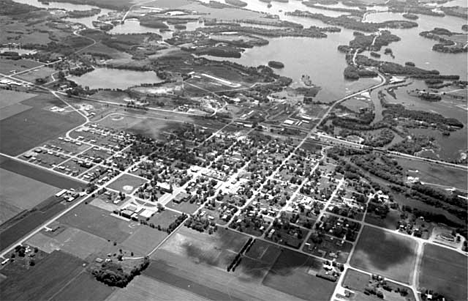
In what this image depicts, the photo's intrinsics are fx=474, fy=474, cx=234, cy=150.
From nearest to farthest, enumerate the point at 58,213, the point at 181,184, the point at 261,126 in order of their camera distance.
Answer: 1. the point at 58,213
2. the point at 181,184
3. the point at 261,126

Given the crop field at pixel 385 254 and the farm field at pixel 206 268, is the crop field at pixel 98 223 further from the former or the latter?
the crop field at pixel 385 254

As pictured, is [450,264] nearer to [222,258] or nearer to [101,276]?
[222,258]

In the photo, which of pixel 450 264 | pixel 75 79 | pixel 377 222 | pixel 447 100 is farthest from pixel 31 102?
pixel 447 100

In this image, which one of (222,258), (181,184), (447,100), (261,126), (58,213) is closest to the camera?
(222,258)

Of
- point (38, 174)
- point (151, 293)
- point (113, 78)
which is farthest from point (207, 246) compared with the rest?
point (113, 78)

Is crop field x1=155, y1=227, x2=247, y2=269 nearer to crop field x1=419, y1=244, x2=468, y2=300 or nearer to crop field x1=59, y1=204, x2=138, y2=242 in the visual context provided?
crop field x1=59, y1=204, x2=138, y2=242

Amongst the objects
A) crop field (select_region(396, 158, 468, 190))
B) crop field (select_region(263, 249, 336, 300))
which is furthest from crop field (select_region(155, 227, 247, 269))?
crop field (select_region(396, 158, 468, 190))

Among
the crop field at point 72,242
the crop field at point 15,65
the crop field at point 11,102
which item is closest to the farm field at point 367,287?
the crop field at point 72,242
